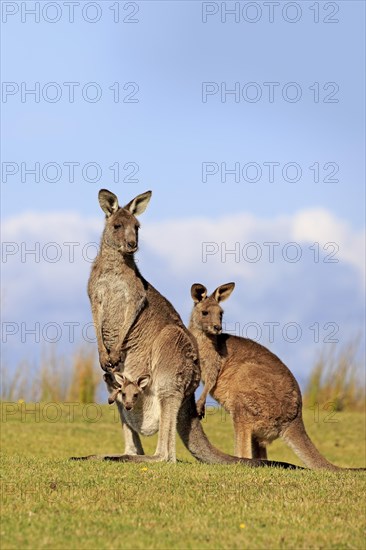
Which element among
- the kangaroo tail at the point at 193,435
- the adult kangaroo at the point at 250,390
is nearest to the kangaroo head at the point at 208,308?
the adult kangaroo at the point at 250,390

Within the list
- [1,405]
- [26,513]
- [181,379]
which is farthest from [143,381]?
[1,405]

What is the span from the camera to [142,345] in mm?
9859

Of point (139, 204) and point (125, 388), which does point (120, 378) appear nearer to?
point (125, 388)

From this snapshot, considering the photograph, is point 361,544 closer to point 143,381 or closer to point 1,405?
point 143,381

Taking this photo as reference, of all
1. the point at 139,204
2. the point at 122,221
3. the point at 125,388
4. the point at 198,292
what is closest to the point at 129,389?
the point at 125,388

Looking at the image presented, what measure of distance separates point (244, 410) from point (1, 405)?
8.21m

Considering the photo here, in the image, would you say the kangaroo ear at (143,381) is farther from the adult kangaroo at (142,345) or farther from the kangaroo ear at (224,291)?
the kangaroo ear at (224,291)

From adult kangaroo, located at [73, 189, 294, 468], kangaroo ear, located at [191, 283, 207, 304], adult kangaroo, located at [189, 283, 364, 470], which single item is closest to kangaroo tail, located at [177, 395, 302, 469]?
adult kangaroo, located at [73, 189, 294, 468]

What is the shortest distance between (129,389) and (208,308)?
1978 millimetres

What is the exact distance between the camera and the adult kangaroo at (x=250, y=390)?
10.1m

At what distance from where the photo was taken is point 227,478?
27.5 feet

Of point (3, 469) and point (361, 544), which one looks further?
point (3, 469)

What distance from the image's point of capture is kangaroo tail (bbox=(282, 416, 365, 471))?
33.1ft

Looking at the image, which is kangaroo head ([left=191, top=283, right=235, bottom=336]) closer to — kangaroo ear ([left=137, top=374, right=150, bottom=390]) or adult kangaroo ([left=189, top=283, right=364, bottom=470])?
adult kangaroo ([left=189, top=283, right=364, bottom=470])
